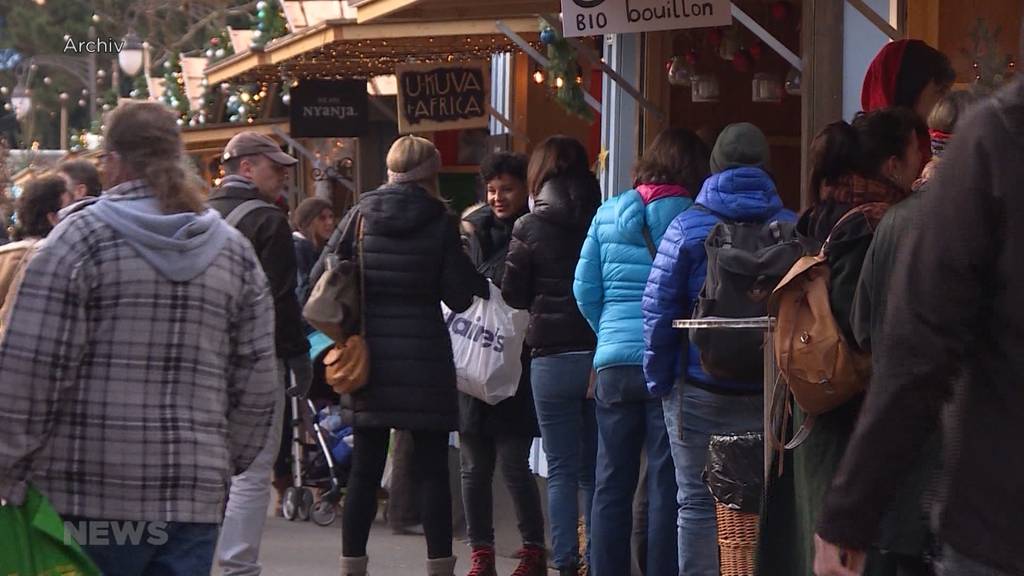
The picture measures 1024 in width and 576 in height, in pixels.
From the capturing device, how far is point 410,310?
7.91 m

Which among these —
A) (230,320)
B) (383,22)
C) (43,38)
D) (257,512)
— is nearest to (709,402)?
(257,512)

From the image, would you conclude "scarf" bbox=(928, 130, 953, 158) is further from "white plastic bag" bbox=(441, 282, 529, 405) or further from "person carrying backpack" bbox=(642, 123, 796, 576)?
"white plastic bag" bbox=(441, 282, 529, 405)

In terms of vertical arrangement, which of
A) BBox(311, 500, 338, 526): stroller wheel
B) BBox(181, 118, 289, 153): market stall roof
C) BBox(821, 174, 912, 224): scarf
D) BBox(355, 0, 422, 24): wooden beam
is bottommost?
BBox(311, 500, 338, 526): stroller wheel

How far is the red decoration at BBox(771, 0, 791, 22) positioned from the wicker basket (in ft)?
13.1

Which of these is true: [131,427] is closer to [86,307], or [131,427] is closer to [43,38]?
[86,307]

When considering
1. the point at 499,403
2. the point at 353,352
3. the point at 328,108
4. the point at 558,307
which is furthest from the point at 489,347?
the point at 328,108

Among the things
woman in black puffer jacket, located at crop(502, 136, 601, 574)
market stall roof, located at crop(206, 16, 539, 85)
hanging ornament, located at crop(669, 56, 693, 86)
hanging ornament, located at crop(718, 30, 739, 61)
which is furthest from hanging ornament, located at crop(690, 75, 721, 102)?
woman in black puffer jacket, located at crop(502, 136, 601, 574)

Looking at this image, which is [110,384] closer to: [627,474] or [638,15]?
[627,474]

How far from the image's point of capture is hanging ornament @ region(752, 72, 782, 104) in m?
9.67

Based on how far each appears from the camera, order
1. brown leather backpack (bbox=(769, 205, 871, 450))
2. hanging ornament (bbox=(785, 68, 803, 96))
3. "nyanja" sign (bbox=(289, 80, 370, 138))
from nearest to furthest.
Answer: brown leather backpack (bbox=(769, 205, 871, 450)) < hanging ornament (bbox=(785, 68, 803, 96)) < "nyanja" sign (bbox=(289, 80, 370, 138))

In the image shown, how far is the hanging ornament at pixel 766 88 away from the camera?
A: 31.7 ft

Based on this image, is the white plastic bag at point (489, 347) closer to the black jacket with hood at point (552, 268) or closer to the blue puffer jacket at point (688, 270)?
the black jacket with hood at point (552, 268)

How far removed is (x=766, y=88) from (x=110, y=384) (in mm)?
5815

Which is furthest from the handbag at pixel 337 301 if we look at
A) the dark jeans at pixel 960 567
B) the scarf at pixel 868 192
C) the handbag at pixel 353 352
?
the dark jeans at pixel 960 567
